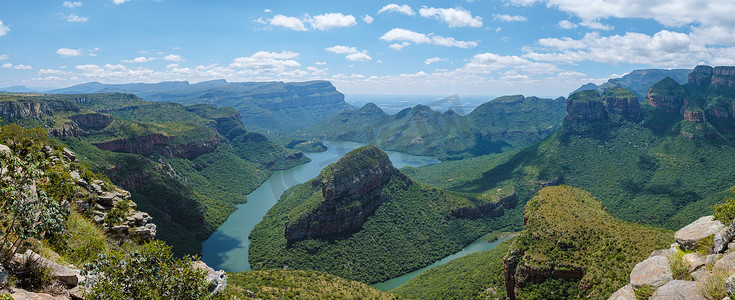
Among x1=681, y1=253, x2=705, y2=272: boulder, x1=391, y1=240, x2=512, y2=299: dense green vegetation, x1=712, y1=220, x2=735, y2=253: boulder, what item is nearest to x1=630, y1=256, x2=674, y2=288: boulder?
x1=681, y1=253, x2=705, y2=272: boulder

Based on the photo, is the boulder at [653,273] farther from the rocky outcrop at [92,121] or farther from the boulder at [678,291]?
the rocky outcrop at [92,121]

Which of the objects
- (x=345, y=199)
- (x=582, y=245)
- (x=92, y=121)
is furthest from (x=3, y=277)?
(x=92, y=121)

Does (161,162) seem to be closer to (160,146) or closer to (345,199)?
(160,146)

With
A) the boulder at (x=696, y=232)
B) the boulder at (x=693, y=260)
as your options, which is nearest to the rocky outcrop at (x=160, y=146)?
the boulder at (x=696, y=232)

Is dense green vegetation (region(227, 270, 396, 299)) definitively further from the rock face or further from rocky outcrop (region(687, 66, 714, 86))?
rocky outcrop (region(687, 66, 714, 86))

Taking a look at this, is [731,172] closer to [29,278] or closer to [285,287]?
[285,287]

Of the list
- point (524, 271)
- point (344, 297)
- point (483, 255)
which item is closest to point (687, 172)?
point (483, 255)
